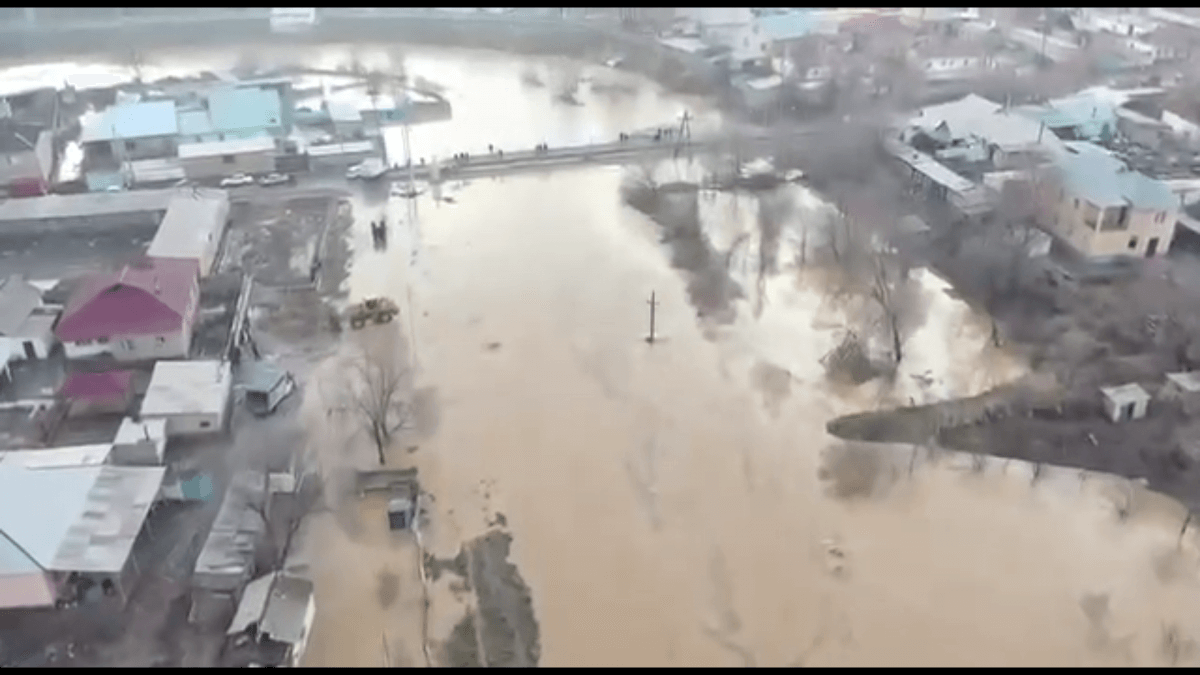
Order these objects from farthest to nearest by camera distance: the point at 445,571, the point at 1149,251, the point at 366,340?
the point at 1149,251, the point at 366,340, the point at 445,571

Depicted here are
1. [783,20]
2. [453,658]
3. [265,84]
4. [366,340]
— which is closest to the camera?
[453,658]

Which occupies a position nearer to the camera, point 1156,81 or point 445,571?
point 445,571

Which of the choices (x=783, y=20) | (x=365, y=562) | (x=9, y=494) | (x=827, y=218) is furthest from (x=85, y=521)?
(x=783, y=20)

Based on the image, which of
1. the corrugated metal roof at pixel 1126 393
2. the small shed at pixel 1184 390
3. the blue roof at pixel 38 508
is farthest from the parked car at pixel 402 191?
the small shed at pixel 1184 390

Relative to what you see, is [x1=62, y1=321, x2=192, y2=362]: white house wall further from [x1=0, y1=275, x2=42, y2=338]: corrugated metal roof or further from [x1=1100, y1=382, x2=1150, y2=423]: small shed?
[x1=1100, y1=382, x2=1150, y2=423]: small shed

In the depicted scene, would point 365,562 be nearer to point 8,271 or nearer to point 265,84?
point 8,271

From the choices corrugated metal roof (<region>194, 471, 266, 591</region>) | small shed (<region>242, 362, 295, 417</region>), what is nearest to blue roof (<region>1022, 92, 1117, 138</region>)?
small shed (<region>242, 362, 295, 417</region>)

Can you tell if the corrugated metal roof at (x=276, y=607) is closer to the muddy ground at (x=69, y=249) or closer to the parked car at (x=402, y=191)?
the muddy ground at (x=69, y=249)
